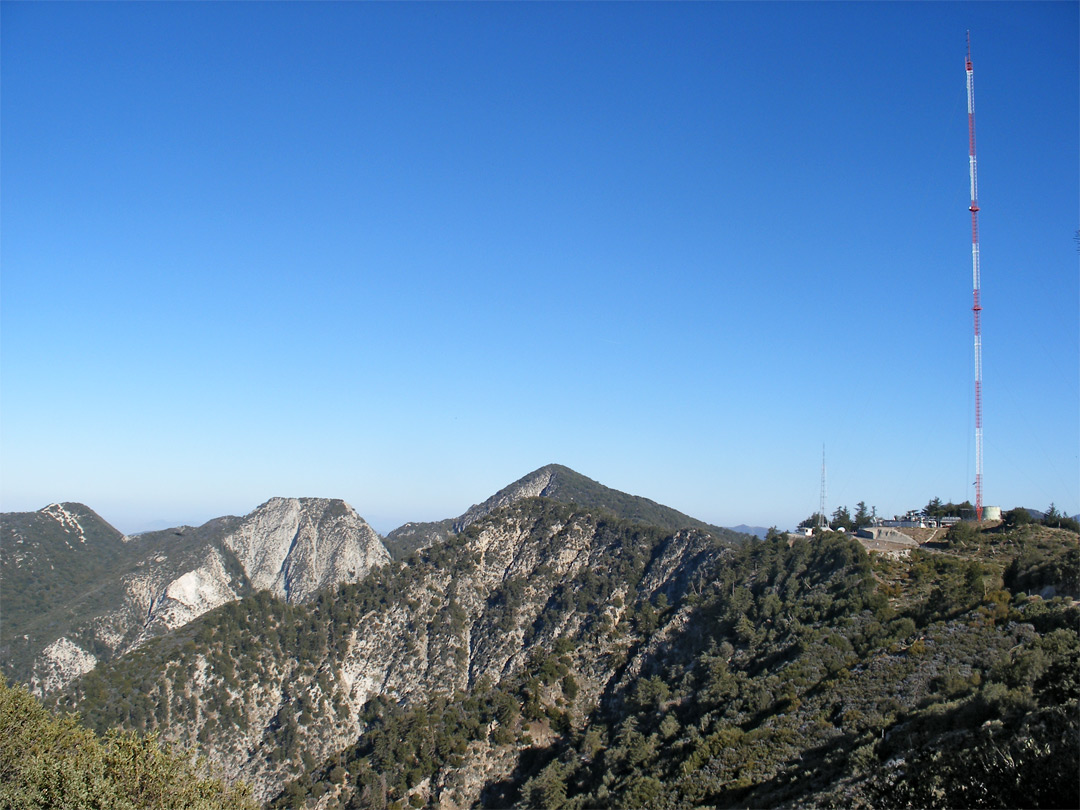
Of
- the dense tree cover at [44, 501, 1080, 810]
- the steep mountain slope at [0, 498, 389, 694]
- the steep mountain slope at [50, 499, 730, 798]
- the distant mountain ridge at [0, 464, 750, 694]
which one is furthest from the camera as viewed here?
the distant mountain ridge at [0, 464, 750, 694]

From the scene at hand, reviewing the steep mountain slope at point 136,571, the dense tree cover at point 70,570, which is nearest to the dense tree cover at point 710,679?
the steep mountain slope at point 136,571

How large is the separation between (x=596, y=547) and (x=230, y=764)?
39.6 m

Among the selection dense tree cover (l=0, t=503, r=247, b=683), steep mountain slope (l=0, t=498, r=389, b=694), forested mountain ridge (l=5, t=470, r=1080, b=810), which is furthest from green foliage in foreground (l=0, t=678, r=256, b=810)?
dense tree cover (l=0, t=503, r=247, b=683)

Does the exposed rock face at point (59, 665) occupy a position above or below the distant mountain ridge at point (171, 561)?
below

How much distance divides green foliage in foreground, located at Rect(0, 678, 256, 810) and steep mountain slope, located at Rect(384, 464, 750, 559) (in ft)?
295

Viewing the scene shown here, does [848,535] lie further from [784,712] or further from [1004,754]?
[1004,754]

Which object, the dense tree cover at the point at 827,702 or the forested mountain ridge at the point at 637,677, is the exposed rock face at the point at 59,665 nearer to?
the forested mountain ridge at the point at 637,677

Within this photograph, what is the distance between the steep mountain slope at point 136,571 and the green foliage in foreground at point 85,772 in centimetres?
6770

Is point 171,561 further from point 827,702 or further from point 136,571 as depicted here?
point 827,702

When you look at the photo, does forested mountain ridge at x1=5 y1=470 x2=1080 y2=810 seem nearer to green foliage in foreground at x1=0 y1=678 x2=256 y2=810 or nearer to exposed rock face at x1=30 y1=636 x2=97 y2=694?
green foliage in foreground at x1=0 y1=678 x2=256 y2=810

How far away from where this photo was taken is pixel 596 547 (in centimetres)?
7694

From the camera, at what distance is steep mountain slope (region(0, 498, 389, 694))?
88.1m

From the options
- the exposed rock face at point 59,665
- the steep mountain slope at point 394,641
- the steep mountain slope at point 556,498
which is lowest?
the exposed rock face at point 59,665

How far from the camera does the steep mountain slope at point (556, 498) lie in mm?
118062
